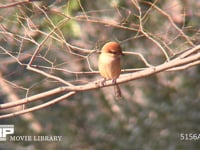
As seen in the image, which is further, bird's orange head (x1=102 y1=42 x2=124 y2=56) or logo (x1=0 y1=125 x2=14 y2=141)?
logo (x1=0 y1=125 x2=14 y2=141)

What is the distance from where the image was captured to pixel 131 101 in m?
9.12

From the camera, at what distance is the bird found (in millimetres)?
5719

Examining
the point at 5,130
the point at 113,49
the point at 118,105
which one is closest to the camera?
the point at 113,49

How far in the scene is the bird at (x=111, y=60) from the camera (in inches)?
225

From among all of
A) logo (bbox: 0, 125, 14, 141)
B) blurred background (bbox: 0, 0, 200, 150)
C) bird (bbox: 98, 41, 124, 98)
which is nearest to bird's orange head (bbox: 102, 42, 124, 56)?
bird (bbox: 98, 41, 124, 98)

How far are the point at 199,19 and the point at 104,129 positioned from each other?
232 centimetres

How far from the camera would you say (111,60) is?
5.80 meters

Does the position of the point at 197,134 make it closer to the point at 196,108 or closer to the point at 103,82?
the point at 196,108

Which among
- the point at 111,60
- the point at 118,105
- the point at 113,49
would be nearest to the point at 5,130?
the point at 118,105

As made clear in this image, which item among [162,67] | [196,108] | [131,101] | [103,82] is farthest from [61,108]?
[162,67]

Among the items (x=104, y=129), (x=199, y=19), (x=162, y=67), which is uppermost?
(x=199, y=19)

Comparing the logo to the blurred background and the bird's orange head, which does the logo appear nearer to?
the blurred background

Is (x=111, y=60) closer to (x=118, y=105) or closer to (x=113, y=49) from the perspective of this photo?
(x=113, y=49)

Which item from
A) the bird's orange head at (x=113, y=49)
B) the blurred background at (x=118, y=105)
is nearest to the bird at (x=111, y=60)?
the bird's orange head at (x=113, y=49)
